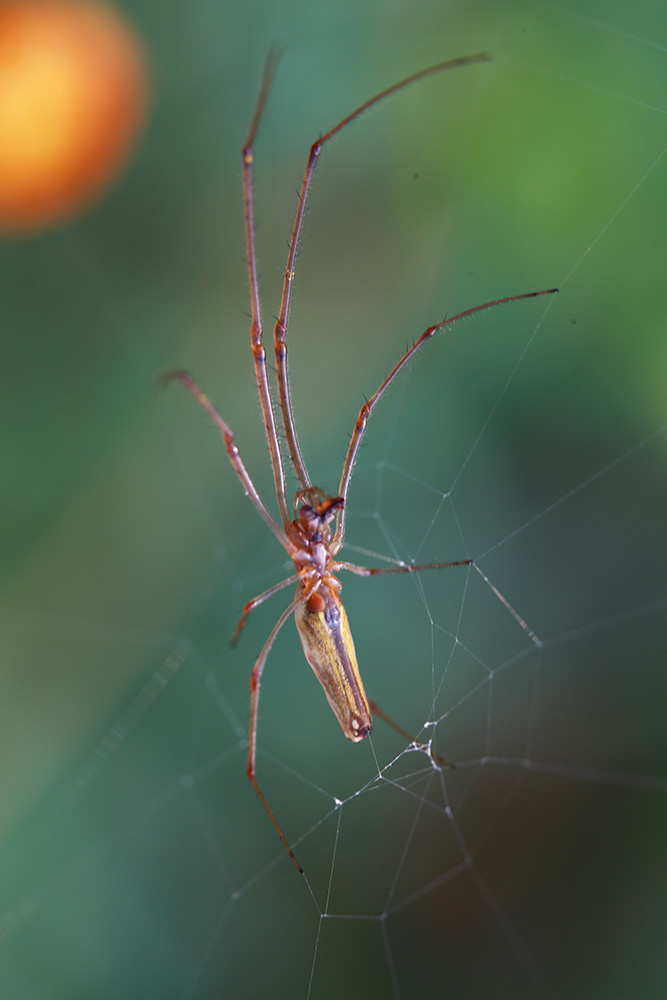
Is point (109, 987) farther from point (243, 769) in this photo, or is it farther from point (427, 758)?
point (427, 758)

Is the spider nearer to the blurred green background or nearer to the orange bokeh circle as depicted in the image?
the blurred green background

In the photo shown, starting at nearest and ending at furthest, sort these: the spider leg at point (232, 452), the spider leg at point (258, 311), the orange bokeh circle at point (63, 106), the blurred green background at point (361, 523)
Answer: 1. the spider leg at point (258, 311)
2. the spider leg at point (232, 452)
3. the blurred green background at point (361, 523)
4. the orange bokeh circle at point (63, 106)

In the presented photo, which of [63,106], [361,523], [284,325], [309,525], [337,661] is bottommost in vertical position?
[337,661]

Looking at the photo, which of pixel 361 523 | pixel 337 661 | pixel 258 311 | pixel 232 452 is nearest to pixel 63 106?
pixel 258 311

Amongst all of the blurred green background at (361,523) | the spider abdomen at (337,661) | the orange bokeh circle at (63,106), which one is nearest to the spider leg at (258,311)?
the spider abdomen at (337,661)

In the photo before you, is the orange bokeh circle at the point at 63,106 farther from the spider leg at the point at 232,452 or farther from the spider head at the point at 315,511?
the spider head at the point at 315,511

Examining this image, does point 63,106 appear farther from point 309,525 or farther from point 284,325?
point 309,525

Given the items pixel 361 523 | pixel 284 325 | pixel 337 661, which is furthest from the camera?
pixel 361 523

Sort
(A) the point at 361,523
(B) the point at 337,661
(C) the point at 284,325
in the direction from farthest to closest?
(A) the point at 361,523, (C) the point at 284,325, (B) the point at 337,661

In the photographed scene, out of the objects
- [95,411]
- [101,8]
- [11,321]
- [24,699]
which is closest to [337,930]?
[24,699]
